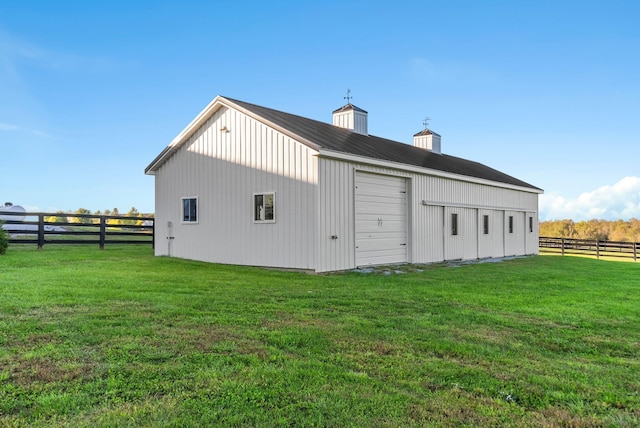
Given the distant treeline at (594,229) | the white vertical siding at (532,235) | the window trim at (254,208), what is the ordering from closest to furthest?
the window trim at (254,208), the white vertical siding at (532,235), the distant treeline at (594,229)

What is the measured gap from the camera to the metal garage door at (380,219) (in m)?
13.3

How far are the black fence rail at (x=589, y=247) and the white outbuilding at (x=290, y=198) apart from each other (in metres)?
14.1

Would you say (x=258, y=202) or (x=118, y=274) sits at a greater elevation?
(x=258, y=202)

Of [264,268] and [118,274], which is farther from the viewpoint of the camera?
[264,268]

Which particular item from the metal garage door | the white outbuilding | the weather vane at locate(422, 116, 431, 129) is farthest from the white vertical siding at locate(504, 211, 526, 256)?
the metal garage door

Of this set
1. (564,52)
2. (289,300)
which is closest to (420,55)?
(564,52)

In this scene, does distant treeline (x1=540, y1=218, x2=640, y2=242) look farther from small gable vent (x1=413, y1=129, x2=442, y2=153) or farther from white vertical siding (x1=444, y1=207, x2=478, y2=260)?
white vertical siding (x1=444, y1=207, x2=478, y2=260)

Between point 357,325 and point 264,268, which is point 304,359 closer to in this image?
point 357,325

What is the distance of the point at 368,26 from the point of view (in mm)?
15852

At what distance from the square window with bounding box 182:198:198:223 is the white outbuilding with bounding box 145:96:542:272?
1.8 inches

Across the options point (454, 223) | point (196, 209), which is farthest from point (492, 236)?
point (196, 209)

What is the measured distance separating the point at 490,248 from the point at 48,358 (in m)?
19.3

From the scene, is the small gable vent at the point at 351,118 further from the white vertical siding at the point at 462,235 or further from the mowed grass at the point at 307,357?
the mowed grass at the point at 307,357

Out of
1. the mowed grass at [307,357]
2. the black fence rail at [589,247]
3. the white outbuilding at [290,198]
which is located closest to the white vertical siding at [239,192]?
the white outbuilding at [290,198]
